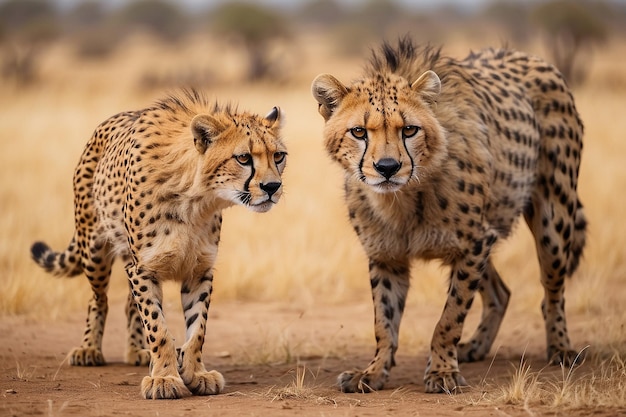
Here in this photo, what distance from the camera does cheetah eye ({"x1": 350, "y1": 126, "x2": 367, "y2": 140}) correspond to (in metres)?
4.77

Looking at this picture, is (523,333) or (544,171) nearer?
(544,171)

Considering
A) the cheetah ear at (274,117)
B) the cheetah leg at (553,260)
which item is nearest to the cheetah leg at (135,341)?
the cheetah ear at (274,117)

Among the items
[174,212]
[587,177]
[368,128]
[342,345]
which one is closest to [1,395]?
[174,212]

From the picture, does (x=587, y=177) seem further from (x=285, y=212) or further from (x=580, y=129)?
(x=580, y=129)

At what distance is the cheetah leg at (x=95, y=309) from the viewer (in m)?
5.58

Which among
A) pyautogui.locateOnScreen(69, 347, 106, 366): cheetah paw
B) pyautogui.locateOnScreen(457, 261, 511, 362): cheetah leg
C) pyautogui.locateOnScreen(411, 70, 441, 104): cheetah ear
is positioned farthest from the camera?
pyautogui.locateOnScreen(457, 261, 511, 362): cheetah leg

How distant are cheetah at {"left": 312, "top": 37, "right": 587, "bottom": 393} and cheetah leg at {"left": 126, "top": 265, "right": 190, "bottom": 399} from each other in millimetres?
898

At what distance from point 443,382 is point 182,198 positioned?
151 centimetres

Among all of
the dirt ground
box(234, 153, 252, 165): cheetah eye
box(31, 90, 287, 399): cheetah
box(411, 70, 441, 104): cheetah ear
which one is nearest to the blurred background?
the dirt ground

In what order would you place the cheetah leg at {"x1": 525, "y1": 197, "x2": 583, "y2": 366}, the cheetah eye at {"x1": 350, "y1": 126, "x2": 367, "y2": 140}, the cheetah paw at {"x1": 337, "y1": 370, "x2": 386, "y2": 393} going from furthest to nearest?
the cheetah leg at {"x1": 525, "y1": 197, "x2": 583, "y2": 366} → the cheetah paw at {"x1": 337, "y1": 370, "x2": 386, "y2": 393} → the cheetah eye at {"x1": 350, "y1": 126, "x2": 367, "y2": 140}

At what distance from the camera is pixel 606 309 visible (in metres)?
6.98

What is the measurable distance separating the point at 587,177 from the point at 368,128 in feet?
21.5

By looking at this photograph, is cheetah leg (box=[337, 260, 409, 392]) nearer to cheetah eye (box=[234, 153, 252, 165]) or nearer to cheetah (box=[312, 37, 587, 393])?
cheetah (box=[312, 37, 587, 393])

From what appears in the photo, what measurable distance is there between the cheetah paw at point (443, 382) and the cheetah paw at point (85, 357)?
176cm
